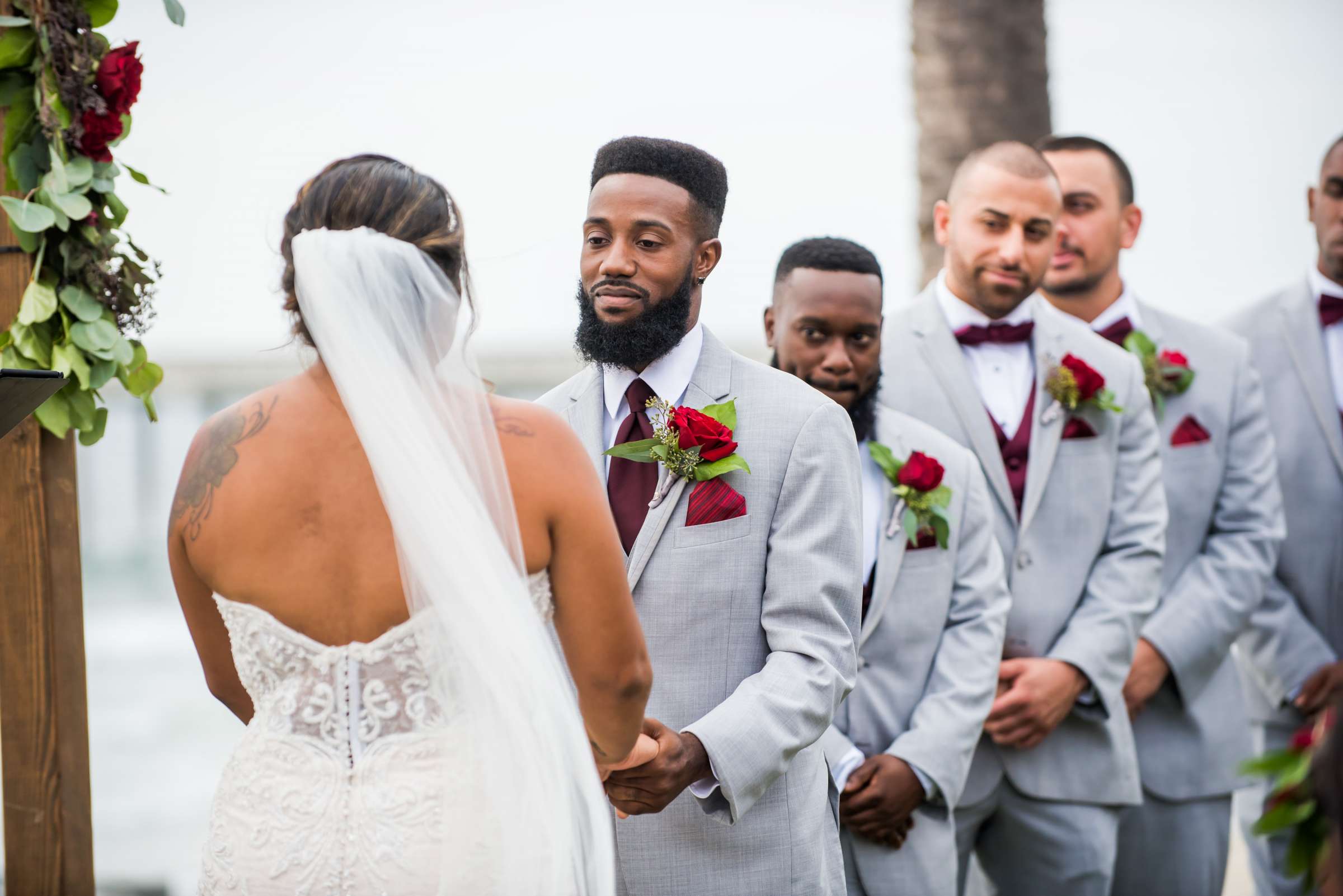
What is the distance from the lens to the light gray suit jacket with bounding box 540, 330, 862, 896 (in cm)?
276

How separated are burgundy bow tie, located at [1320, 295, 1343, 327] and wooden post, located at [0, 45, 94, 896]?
173 inches

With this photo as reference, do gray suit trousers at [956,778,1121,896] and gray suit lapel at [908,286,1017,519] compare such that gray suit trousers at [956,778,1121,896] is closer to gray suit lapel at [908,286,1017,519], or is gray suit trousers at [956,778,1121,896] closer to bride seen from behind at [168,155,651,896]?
gray suit lapel at [908,286,1017,519]

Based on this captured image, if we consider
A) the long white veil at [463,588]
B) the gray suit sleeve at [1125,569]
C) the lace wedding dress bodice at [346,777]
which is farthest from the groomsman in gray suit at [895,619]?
the lace wedding dress bodice at [346,777]

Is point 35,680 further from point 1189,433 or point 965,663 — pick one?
point 1189,433

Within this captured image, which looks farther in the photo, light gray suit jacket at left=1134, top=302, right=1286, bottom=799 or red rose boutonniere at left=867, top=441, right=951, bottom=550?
light gray suit jacket at left=1134, top=302, right=1286, bottom=799

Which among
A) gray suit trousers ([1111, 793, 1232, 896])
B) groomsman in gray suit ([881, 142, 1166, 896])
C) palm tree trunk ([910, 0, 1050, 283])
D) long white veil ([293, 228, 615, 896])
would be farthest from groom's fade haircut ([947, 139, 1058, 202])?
long white veil ([293, 228, 615, 896])

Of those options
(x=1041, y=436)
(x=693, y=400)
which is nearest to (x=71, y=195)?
(x=693, y=400)

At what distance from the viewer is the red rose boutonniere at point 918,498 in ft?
11.4

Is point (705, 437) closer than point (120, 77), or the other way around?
point (705, 437)

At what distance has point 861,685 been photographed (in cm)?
351

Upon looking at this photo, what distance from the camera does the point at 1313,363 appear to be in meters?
4.78

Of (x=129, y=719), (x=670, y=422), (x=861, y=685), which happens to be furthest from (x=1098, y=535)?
(x=129, y=719)

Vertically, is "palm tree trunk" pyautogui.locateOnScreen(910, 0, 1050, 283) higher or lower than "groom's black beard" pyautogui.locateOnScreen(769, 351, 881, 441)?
higher

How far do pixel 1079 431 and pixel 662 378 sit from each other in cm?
163
